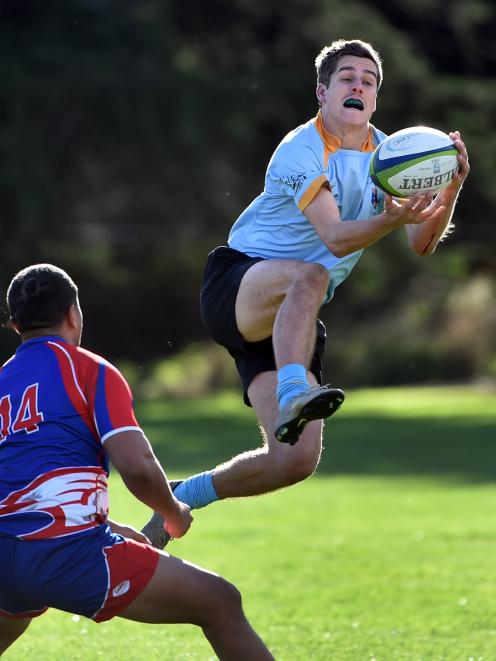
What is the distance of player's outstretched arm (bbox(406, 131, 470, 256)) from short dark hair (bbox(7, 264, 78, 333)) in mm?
1949

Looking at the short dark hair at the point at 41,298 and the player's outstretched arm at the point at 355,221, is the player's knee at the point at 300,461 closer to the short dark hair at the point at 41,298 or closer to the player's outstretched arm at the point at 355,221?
the player's outstretched arm at the point at 355,221

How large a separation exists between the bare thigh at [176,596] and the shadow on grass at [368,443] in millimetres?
10492

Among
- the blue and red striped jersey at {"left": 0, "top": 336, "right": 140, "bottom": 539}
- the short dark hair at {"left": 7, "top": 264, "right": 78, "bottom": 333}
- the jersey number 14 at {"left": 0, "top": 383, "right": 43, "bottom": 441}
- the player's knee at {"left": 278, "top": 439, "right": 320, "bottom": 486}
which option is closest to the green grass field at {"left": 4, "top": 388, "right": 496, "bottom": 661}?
the player's knee at {"left": 278, "top": 439, "right": 320, "bottom": 486}

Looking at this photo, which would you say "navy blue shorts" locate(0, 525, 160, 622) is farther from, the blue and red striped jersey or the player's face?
the player's face

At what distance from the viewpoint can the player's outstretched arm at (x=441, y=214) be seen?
586 cm

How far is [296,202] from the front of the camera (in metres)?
5.96

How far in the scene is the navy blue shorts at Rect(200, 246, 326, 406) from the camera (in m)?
6.18

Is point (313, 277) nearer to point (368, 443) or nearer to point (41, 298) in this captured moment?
point (41, 298)

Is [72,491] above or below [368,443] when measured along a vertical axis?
above

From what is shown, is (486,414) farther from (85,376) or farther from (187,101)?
(85,376)

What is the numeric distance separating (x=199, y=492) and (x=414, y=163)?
182cm

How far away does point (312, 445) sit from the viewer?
5949 mm

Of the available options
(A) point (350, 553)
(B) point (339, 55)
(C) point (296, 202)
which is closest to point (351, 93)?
(B) point (339, 55)

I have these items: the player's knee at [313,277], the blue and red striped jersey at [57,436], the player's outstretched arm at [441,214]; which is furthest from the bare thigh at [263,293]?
the blue and red striped jersey at [57,436]
